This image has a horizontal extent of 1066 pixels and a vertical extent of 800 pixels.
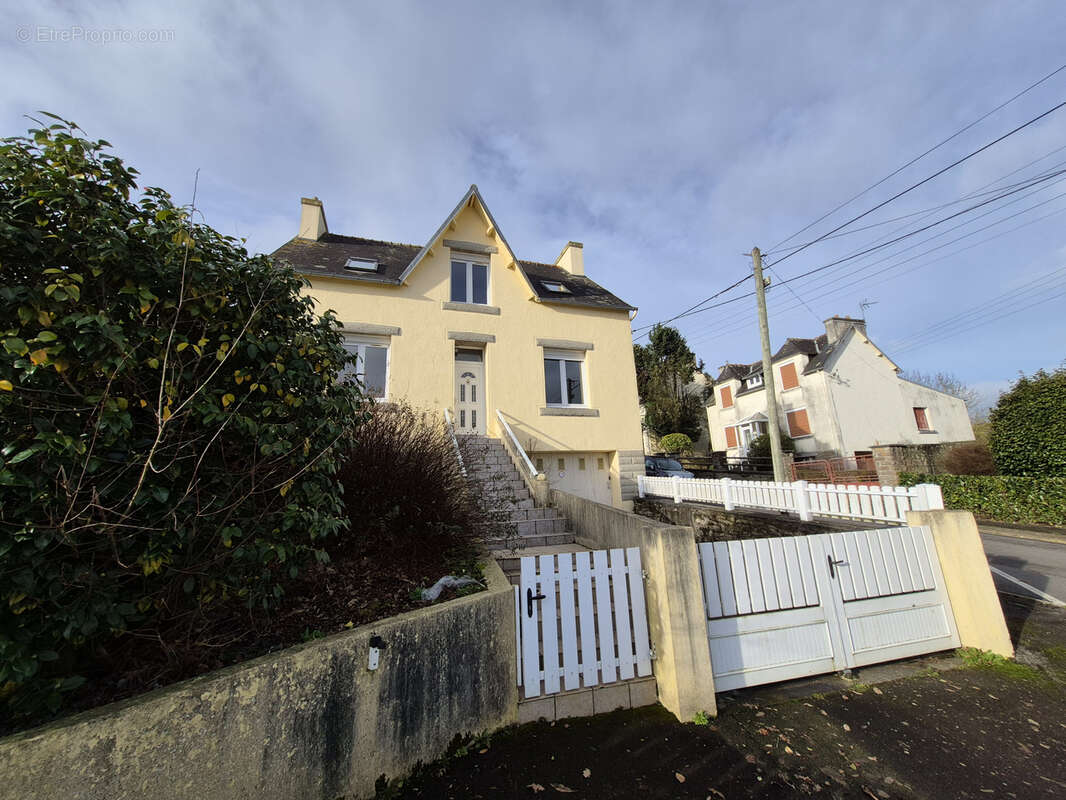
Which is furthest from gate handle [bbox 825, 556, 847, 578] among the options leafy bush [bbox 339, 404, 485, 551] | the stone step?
leafy bush [bbox 339, 404, 485, 551]

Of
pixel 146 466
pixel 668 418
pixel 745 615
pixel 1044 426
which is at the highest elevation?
pixel 668 418

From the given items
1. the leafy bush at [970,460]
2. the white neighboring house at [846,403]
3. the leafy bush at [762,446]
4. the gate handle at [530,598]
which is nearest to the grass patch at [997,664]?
the gate handle at [530,598]

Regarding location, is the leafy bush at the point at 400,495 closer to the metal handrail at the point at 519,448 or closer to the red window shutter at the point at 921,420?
the metal handrail at the point at 519,448

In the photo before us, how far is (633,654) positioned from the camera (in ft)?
11.2

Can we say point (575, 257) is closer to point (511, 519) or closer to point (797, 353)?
point (511, 519)

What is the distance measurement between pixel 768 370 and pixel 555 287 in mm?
6556

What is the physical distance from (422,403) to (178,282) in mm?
7581

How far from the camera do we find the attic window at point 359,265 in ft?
35.1

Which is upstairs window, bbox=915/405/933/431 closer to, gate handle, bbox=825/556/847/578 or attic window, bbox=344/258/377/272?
gate handle, bbox=825/556/847/578

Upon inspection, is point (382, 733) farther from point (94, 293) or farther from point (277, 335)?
point (94, 293)

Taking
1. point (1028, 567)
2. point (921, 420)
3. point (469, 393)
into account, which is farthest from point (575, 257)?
point (921, 420)

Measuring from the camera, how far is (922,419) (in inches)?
885

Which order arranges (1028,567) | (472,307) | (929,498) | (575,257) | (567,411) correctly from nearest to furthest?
(929,498)
(1028,567)
(472,307)
(567,411)
(575,257)

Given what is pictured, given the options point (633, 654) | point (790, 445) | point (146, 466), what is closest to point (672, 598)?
point (633, 654)
